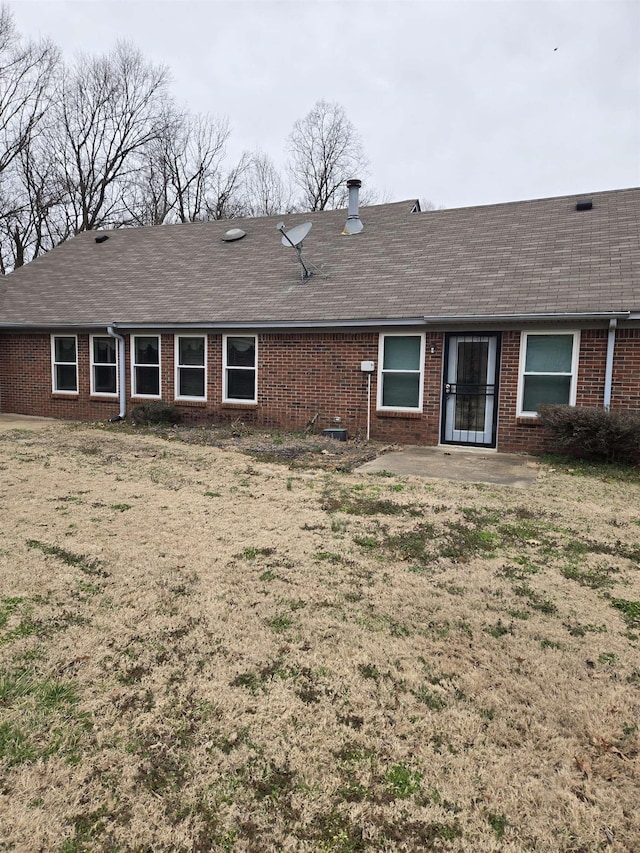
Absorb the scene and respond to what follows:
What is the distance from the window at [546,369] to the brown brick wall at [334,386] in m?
0.13

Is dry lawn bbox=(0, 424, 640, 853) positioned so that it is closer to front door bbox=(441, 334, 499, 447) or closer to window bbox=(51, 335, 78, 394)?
front door bbox=(441, 334, 499, 447)

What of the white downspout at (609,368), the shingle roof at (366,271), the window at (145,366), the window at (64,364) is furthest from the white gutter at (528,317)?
the window at (64,364)

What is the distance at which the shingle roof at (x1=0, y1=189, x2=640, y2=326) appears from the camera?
967 cm

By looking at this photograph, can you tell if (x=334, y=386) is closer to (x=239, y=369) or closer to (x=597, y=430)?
(x=239, y=369)

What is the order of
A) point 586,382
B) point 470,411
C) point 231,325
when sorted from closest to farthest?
1. point 586,382
2. point 470,411
3. point 231,325

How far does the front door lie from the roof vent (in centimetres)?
592

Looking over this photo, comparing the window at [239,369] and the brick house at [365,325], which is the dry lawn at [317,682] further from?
the window at [239,369]

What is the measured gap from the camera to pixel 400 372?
10336mm

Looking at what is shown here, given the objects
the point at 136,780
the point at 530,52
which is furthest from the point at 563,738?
the point at 530,52

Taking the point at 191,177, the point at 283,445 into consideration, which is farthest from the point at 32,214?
the point at 283,445

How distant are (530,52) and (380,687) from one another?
15.8 m

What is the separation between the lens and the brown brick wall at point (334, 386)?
8.80 m

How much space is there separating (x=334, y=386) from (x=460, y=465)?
11.5ft

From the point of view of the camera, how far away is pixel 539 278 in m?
9.80
